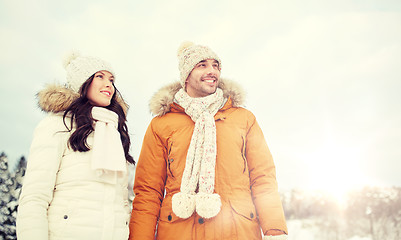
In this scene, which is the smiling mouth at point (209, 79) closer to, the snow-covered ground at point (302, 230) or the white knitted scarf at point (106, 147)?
the white knitted scarf at point (106, 147)

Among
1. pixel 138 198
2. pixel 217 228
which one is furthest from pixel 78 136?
pixel 217 228

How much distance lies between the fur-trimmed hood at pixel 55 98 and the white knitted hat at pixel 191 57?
1.07m

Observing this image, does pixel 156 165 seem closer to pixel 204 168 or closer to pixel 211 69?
pixel 204 168

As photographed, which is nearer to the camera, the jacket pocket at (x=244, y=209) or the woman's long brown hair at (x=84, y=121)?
the woman's long brown hair at (x=84, y=121)

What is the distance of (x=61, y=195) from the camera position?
1949mm

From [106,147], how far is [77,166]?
0.22m

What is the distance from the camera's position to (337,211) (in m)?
9.86

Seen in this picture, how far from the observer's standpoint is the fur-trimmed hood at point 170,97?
2.87 m

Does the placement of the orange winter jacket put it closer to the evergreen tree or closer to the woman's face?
the woman's face

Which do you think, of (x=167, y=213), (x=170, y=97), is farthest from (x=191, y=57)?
(x=167, y=213)

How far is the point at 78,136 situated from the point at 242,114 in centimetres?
140

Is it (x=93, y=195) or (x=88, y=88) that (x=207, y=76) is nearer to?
(x=88, y=88)

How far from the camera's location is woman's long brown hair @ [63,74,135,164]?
209cm

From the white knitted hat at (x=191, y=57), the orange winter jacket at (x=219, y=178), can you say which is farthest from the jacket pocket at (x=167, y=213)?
the white knitted hat at (x=191, y=57)
